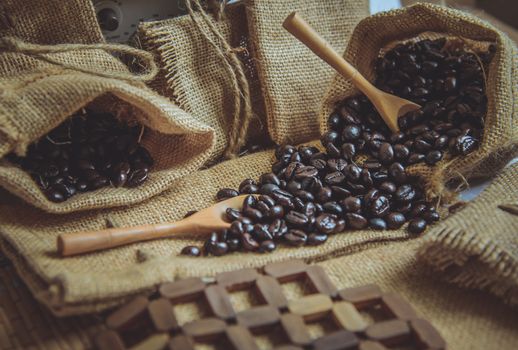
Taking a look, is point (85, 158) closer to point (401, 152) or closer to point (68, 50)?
point (68, 50)

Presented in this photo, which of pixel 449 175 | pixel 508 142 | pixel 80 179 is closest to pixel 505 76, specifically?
pixel 508 142

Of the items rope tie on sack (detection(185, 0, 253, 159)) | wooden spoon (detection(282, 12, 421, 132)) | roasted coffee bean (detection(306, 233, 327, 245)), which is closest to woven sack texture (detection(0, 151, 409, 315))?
roasted coffee bean (detection(306, 233, 327, 245))

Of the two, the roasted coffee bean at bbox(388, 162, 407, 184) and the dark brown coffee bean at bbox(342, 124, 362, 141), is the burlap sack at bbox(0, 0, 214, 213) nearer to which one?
the dark brown coffee bean at bbox(342, 124, 362, 141)

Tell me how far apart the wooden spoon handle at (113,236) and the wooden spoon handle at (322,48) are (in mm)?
577

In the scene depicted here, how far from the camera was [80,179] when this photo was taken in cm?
136

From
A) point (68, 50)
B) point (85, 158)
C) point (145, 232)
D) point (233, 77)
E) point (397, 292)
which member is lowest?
point (397, 292)

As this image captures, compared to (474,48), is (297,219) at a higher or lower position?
lower

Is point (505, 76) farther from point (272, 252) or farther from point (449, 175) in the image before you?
point (272, 252)

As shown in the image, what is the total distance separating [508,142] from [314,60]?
1.97 feet

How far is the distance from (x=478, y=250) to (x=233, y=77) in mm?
806

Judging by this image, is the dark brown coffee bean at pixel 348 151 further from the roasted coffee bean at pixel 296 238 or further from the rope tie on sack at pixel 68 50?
the rope tie on sack at pixel 68 50

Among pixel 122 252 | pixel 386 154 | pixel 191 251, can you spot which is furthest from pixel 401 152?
pixel 122 252

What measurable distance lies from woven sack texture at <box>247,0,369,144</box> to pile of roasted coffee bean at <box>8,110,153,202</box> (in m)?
0.41

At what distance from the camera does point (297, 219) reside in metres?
1.32
